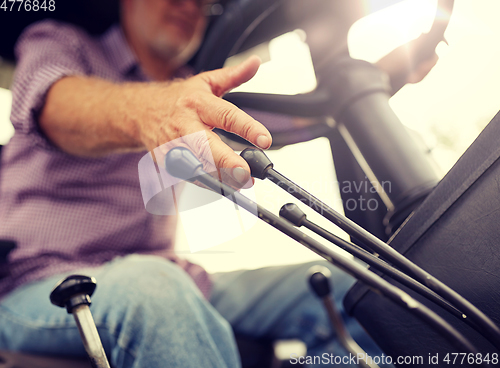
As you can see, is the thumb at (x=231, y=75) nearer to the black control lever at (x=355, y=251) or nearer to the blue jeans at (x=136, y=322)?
the black control lever at (x=355, y=251)

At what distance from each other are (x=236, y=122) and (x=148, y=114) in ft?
0.39

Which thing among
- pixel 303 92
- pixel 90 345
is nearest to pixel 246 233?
pixel 90 345

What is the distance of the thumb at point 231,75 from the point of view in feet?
0.99

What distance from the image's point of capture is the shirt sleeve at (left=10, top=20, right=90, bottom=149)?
22.5 inches

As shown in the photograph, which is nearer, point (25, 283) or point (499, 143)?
point (499, 143)

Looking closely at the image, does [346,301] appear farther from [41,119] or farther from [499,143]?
[41,119]

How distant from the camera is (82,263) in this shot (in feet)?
2.24

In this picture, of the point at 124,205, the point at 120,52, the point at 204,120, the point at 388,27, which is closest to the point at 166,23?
the point at 120,52

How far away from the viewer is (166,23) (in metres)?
0.93

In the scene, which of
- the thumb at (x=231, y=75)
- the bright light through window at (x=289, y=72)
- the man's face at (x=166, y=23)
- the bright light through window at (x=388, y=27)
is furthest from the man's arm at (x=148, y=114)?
the man's face at (x=166, y=23)

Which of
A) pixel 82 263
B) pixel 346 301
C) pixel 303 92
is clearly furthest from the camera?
pixel 82 263

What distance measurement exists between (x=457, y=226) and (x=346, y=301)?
160 millimetres

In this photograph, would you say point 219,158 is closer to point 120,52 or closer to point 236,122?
point 236,122

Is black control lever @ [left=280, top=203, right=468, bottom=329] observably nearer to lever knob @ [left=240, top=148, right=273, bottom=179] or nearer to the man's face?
lever knob @ [left=240, top=148, right=273, bottom=179]
